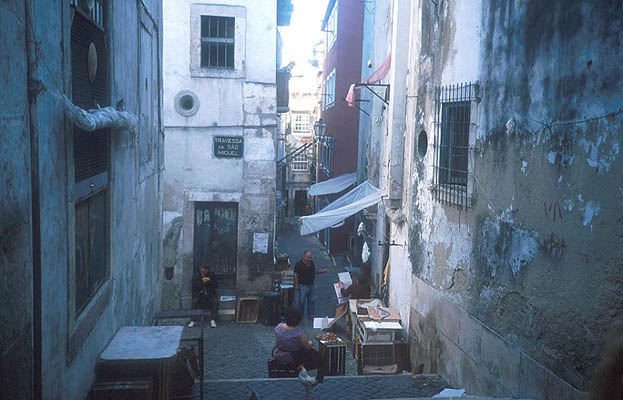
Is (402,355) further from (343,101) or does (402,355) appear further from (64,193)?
(343,101)

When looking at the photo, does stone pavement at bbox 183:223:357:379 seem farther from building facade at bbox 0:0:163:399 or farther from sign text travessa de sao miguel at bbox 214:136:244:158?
sign text travessa de sao miguel at bbox 214:136:244:158

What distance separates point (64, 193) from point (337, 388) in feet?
15.2

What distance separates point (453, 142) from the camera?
27.1ft

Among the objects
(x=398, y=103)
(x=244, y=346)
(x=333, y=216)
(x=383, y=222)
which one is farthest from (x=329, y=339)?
(x=383, y=222)

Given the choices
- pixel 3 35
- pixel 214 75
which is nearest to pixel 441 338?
pixel 3 35

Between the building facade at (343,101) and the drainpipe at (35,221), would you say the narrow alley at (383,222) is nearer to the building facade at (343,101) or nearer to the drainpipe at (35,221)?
the drainpipe at (35,221)

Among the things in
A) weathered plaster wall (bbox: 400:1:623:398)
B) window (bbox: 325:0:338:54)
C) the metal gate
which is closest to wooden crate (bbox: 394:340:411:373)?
weathered plaster wall (bbox: 400:1:623:398)

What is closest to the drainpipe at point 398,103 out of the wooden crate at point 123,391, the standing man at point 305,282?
the standing man at point 305,282

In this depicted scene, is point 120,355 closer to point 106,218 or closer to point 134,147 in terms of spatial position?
point 106,218

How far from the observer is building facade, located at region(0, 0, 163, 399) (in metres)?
3.14

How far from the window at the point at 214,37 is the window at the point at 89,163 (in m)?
8.82

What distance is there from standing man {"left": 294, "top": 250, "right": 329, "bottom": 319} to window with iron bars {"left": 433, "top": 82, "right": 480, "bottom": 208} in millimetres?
4738

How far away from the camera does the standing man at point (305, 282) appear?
12633 millimetres

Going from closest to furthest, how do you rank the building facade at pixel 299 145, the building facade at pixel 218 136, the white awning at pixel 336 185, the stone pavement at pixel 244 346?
1. the stone pavement at pixel 244 346
2. the building facade at pixel 218 136
3. the white awning at pixel 336 185
4. the building facade at pixel 299 145
